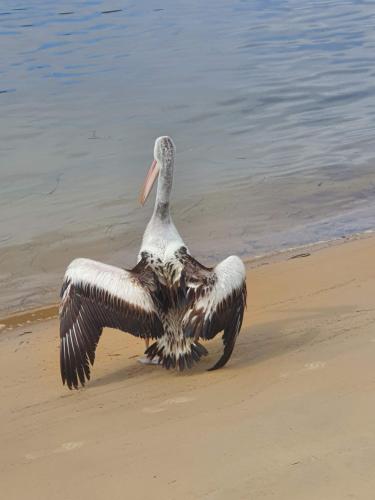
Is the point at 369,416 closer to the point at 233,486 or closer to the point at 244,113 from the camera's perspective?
the point at 233,486

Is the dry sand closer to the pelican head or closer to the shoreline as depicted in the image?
the shoreline

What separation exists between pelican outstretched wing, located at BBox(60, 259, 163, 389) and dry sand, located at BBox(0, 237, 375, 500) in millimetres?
179

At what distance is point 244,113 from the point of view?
13.7m

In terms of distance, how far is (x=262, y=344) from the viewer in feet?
18.1

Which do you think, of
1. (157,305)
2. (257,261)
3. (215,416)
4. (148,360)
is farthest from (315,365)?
(257,261)

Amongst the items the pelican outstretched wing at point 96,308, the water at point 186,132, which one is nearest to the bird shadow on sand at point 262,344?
the pelican outstretched wing at point 96,308

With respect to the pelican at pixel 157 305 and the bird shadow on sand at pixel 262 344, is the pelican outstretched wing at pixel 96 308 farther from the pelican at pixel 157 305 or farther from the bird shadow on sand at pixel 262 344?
the bird shadow on sand at pixel 262 344

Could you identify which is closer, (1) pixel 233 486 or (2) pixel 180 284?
(1) pixel 233 486

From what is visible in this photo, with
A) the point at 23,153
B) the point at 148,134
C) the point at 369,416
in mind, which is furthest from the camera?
the point at 148,134

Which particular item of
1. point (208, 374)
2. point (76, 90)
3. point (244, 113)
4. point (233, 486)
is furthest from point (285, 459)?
point (76, 90)

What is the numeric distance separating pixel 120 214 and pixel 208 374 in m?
4.72

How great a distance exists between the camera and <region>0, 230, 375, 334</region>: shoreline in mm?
6887

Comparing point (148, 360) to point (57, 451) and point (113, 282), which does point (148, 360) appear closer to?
point (113, 282)

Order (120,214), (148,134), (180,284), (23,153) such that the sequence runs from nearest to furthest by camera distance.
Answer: (180,284)
(120,214)
(23,153)
(148,134)
